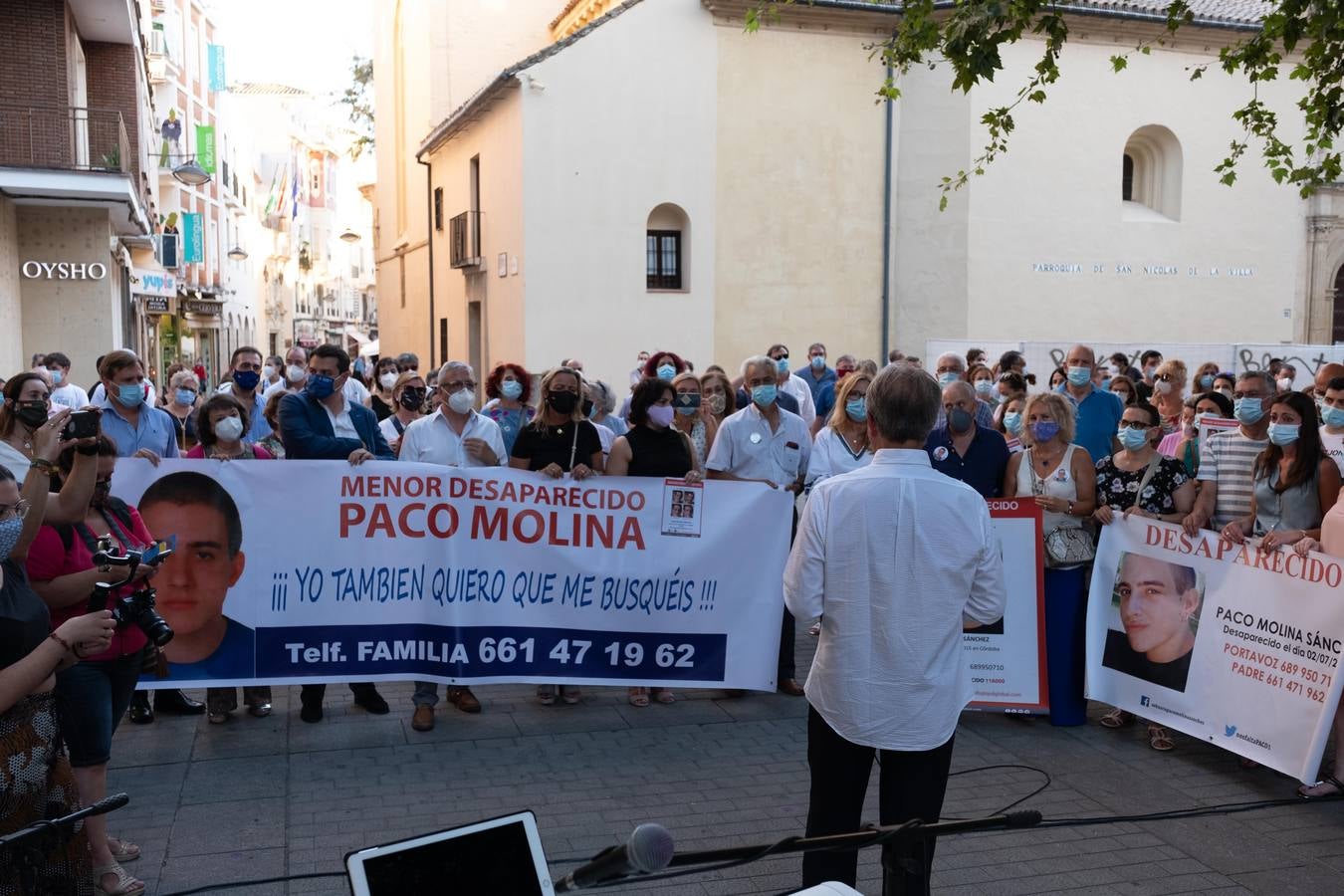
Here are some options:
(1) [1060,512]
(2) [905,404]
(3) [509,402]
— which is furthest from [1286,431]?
(3) [509,402]

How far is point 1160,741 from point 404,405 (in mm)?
6014

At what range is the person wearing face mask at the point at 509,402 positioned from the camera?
338 inches

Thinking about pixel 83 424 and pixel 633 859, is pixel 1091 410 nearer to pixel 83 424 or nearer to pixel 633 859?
pixel 83 424

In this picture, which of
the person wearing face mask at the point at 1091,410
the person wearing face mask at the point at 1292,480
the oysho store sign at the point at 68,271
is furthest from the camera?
the oysho store sign at the point at 68,271

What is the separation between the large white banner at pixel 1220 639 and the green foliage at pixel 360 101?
144 feet

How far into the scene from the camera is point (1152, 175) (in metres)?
27.7

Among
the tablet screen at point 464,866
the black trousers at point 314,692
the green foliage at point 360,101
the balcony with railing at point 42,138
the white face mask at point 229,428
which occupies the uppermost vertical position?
the green foliage at point 360,101

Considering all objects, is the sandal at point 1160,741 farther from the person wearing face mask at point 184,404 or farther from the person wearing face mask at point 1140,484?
the person wearing face mask at point 184,404

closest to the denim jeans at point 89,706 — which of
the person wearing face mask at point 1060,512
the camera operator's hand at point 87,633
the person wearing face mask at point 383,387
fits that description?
the camera operator's hand at point 87,633

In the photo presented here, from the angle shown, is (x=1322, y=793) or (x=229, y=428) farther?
(x=229, y=428)

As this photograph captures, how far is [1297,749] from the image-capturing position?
587 cm

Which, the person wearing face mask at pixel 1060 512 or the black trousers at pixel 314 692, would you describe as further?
the person wearing face mask at pixel 1060 512

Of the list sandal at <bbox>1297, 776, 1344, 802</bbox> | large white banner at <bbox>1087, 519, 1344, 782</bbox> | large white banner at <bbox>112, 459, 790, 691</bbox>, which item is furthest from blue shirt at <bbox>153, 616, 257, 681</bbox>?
sandal at <bbox>1297, 776, 1344, 802</bbox>

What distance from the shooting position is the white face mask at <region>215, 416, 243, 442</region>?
6.99 m
